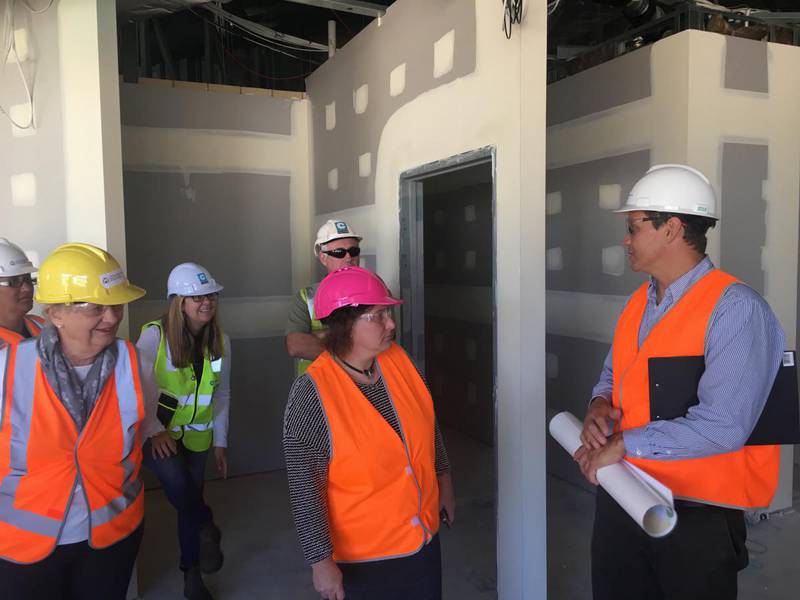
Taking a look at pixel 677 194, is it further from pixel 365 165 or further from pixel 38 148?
pixel 38 148

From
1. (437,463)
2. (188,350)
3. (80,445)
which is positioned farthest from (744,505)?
(188,350)

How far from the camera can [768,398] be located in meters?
1.62

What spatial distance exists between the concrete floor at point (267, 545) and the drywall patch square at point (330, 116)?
2652mm

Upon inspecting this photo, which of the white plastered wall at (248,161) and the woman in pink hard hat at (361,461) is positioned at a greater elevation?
the white plastered wall at (248,161)

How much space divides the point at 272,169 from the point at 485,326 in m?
2.13

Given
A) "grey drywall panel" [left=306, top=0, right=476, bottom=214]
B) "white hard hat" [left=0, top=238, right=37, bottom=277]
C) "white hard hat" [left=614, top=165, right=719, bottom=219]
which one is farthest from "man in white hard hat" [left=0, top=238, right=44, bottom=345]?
"white hard hat" [left=614, top=165, right=719, bottom=219]

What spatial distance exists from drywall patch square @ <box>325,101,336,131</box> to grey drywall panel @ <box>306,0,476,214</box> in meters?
0.03

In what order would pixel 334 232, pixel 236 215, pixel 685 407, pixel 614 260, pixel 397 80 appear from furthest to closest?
pixel 236 215
pixel 614 260
pixel 397 80
pixel 334 232
pixel 685 407

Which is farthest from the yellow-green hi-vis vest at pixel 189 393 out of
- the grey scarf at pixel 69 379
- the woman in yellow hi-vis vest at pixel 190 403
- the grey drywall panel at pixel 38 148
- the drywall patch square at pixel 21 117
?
the drywall patch square at pixel 21 117

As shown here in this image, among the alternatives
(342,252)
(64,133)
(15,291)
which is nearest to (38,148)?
(64,133)

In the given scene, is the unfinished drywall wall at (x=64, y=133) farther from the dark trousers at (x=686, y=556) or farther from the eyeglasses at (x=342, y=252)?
the dark trousers at (x=686, y=556)

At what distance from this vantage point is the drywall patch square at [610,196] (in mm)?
3830

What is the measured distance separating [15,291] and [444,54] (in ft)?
7.05

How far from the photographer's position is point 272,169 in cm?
480
